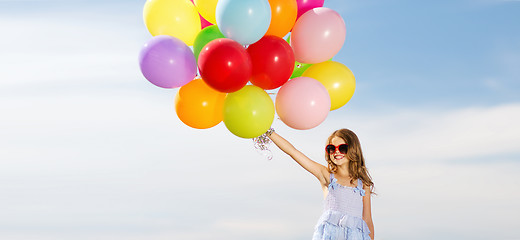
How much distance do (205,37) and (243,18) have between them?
0.49 metres

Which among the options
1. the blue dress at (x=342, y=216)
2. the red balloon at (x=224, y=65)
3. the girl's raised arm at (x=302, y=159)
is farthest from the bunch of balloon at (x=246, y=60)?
the blue dress at (x=342, y=216)

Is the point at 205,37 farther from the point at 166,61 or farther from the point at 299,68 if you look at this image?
the point at 299,68

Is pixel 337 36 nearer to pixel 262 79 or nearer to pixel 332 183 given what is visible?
pixel 262 79

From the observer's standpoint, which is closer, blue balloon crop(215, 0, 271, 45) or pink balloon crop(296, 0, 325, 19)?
blue balloon crop(215, 0, 271, 45)

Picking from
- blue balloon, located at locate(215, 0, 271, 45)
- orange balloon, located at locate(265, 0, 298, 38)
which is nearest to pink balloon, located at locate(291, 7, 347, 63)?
orange balloon, located at locate(265, 0, 298, 38)

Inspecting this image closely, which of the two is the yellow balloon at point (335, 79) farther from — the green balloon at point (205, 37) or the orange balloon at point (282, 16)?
the green balloon at point (205, 37)

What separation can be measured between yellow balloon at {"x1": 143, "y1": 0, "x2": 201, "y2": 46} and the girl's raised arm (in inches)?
46.8

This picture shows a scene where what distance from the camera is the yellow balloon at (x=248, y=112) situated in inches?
205

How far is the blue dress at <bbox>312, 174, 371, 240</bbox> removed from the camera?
18.6ft

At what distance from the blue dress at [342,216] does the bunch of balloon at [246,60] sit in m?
0.77

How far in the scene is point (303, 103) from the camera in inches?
210

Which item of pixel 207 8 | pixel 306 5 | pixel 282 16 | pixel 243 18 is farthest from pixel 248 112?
pixel 306 5

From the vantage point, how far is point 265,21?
520 centimetres

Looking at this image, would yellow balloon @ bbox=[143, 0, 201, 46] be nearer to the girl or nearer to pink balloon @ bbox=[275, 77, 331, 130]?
pink balloon @ bbox=[275, 77, 331, 130]
